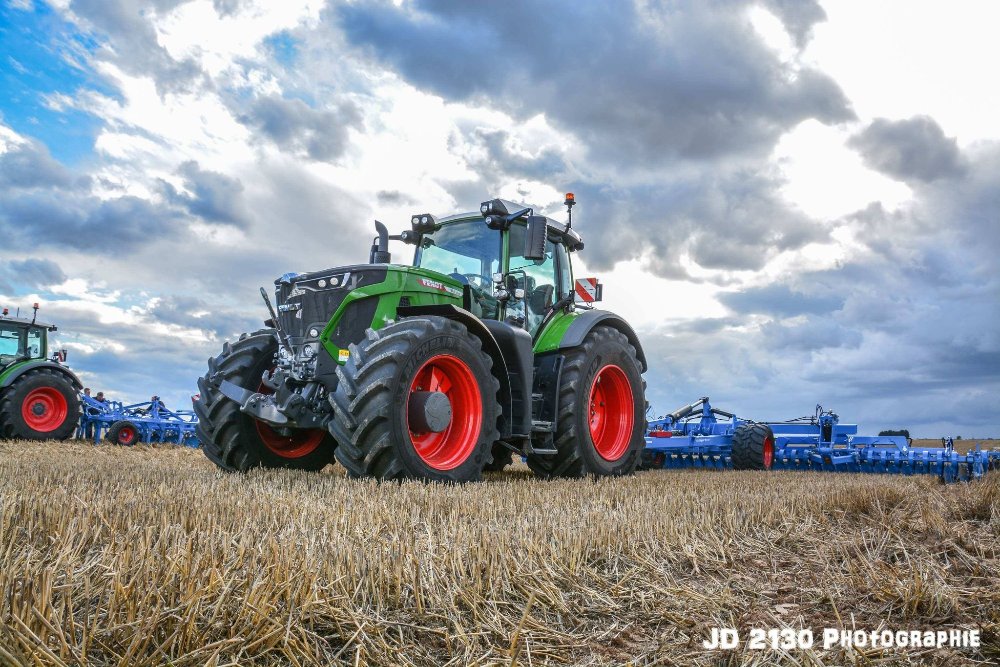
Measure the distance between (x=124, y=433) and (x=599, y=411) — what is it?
38.1 ft

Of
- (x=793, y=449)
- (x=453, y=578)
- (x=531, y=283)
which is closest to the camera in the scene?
(x=453, y=578)

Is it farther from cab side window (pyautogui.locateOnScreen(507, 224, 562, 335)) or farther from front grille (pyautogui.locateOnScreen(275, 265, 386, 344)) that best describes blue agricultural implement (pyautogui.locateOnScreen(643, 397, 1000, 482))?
front grille (pyautogui.locateOnScreen(275, 265, 386, 344))

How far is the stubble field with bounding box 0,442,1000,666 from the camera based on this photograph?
1876 mm

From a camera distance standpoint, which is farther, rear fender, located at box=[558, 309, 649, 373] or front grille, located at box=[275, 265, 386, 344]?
rear fender, located at box=[558, 309, 649, 373]

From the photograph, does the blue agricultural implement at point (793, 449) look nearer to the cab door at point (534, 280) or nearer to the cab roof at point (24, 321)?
the cab door at point (534, 280)

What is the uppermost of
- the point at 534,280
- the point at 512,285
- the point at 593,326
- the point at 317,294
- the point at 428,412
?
the point at 534,280

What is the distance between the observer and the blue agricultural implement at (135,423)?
15.4m

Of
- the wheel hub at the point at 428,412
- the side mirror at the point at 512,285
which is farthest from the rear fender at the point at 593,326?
the wheel hub at the point at 428,412

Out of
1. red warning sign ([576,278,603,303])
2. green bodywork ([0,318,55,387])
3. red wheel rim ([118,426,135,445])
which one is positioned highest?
red warning sign ([576,278,603,303])

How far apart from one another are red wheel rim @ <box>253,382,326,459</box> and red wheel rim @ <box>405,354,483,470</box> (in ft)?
5.51

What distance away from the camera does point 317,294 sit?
5.92 m

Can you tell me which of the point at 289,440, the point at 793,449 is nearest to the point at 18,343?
the point at 289,440

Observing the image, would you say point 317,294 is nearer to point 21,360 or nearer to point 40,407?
point 40,407

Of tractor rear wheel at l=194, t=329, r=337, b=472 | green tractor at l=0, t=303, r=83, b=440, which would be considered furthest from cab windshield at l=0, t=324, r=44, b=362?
tractor rear wheel at l=194, t=329, r=337, b=472
